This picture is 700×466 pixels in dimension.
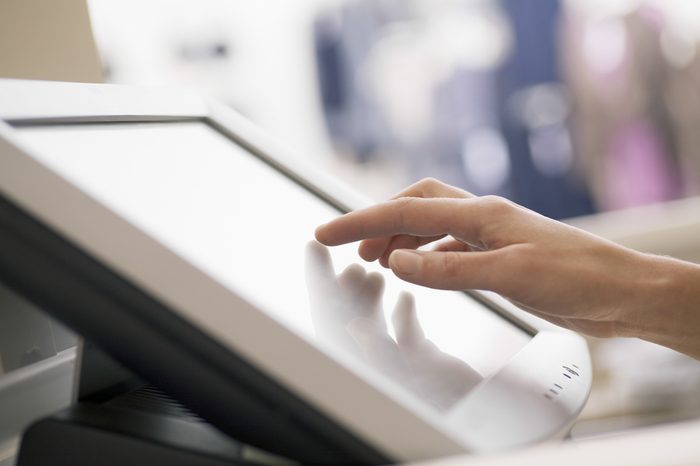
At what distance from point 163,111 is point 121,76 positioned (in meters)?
2.07

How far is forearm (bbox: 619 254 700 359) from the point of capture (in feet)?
2.15

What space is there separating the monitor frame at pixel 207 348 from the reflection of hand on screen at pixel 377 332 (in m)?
0.03

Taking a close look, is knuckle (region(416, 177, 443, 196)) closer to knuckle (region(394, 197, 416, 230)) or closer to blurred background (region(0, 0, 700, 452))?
knuckle (region(394, 197, 416, 230))

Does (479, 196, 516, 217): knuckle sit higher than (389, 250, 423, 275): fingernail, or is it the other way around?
(479, 196, 516, 217): knuckle

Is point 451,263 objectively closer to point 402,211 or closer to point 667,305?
point 402,211

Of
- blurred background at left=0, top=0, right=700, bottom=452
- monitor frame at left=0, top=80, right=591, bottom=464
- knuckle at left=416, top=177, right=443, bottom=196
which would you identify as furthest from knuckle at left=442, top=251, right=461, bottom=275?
blurred background at left=0, top=0, right=700, bottom=452

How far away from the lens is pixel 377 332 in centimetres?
50

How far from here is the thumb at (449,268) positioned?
0.53 m

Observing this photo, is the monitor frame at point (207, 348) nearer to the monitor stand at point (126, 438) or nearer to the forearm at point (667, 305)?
the monitor stand at point (126, 438)

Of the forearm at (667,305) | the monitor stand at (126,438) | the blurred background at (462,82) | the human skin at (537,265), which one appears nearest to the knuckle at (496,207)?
the human skin at (537,265)

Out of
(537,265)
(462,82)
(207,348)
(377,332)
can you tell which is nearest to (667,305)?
(537,265)

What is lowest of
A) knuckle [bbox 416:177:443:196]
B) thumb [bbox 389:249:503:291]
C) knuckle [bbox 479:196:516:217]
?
knuckle [bbox 416:177:443:196]

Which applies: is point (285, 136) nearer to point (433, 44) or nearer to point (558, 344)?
point (433, 44)

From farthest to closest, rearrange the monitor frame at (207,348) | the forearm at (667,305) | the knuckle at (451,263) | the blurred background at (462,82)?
the blurred background at (462,82) < the forearm at (667,305) < the knuckle at (451,263) < the monitor frame at (207,348)
